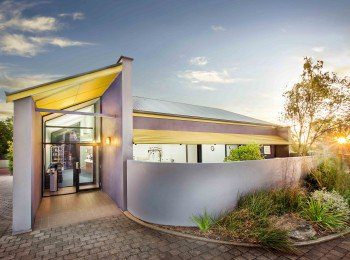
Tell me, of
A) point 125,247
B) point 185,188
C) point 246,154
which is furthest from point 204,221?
point 246,154

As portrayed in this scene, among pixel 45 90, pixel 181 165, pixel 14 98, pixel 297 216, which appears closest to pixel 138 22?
pixel 45 90

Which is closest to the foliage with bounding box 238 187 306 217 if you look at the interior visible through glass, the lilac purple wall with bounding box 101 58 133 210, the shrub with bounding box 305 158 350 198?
the shrub with bounding box 305 158 350 198

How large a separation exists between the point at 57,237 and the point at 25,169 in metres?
2.36

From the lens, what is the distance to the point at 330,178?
957 cm

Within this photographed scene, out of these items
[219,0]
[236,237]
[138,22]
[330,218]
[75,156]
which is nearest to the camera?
[236,237]

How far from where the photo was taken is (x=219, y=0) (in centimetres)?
936

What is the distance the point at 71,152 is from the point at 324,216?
1329 centimetres

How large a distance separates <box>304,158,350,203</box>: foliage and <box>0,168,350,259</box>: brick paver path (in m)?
3.39

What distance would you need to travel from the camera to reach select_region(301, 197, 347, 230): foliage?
6634 mm

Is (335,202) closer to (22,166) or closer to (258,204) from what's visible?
(258,204)

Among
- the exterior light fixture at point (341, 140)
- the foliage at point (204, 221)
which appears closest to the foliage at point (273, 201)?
the foliage at point (204, 221)

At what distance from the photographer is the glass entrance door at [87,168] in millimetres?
12116

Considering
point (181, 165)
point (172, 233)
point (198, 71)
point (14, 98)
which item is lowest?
point (172, 233)

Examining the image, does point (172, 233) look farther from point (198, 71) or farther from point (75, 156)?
point (198, 71)
